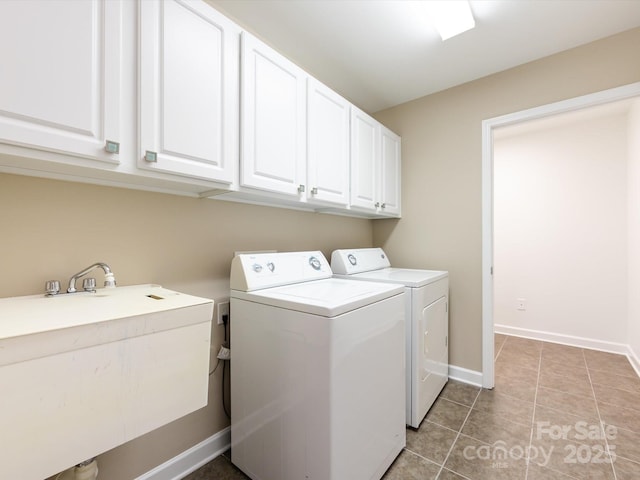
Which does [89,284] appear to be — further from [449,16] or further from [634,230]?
[634,230]

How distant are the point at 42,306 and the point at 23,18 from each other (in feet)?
2.67

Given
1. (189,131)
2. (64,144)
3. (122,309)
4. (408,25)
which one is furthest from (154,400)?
(408,25)

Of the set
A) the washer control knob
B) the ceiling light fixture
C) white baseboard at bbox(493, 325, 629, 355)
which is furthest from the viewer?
white baseboard at bbox(493, 325, 629, 355)

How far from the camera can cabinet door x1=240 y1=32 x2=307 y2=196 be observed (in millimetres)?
1355

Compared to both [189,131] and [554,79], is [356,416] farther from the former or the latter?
[554,79]

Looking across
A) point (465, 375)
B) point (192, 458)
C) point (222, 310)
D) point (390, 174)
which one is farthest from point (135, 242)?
point (465, 375)

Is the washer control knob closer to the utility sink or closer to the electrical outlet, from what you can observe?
the electrical outlet

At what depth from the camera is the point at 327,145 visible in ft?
6.11

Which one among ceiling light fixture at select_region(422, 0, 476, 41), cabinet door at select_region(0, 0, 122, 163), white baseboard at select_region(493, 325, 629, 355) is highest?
ceiling light fixture at select_region(422, 0, 476, 41)

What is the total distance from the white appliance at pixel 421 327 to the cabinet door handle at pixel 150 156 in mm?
1434

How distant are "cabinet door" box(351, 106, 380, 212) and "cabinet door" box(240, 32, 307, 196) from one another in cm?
55

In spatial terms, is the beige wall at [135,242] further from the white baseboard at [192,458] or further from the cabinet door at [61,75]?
the cabinet door at [61,75]

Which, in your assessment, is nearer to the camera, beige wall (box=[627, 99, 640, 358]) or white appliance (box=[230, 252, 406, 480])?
white appliance (box=[230, 252, 406, 480])

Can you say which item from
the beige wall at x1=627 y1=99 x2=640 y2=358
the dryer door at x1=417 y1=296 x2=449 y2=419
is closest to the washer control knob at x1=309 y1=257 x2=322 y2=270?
the dryer door at x1=417 y1=296 x2=449 y2=419
